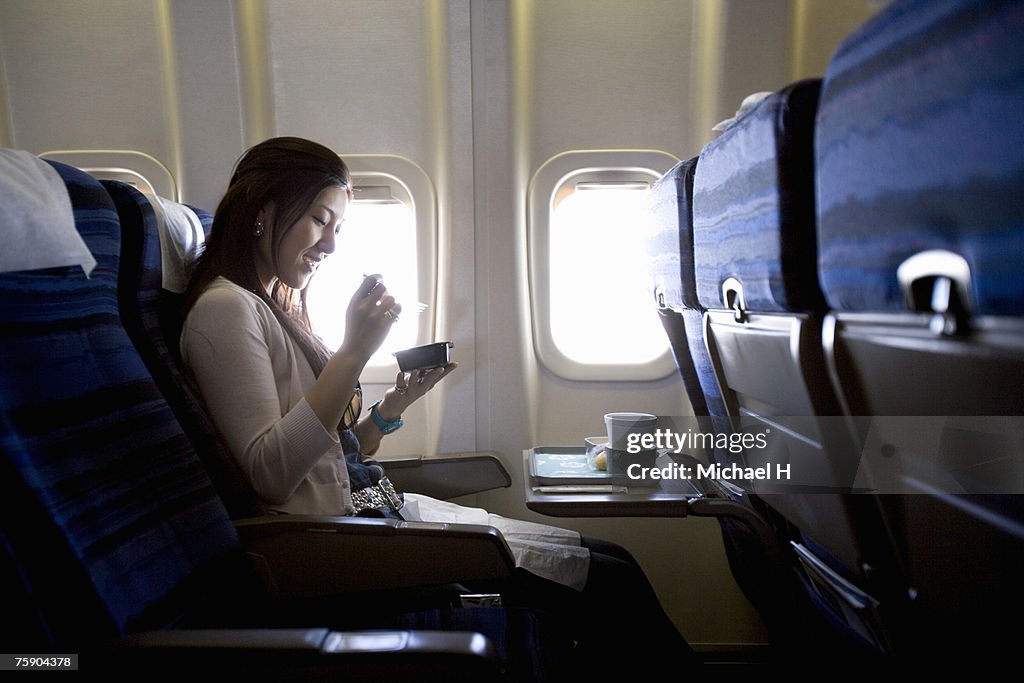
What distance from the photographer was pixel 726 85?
7.31 ft

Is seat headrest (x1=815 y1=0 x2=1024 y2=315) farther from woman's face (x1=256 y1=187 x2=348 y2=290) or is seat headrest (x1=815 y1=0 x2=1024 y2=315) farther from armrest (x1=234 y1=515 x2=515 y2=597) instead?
woman's face (x1=256 y1=187 x2=348 y2=290)

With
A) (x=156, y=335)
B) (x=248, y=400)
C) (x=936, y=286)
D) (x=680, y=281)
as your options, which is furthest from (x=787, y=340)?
(x=156, y=335)

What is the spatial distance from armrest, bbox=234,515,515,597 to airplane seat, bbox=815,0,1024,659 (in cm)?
72

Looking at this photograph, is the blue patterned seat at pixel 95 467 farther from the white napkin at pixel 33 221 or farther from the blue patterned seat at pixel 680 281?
the blue patterned seat at pixel 680 281

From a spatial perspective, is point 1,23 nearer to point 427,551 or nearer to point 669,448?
point 427,551

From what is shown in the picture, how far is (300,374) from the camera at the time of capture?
1.48 meters

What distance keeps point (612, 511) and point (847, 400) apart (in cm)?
78

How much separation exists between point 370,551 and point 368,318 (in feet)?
1.60

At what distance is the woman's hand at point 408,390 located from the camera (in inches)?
76.5

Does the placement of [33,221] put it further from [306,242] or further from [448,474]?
[448,474]

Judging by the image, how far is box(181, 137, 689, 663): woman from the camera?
1.32 metres

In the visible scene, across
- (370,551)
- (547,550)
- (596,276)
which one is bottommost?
(547,550)
